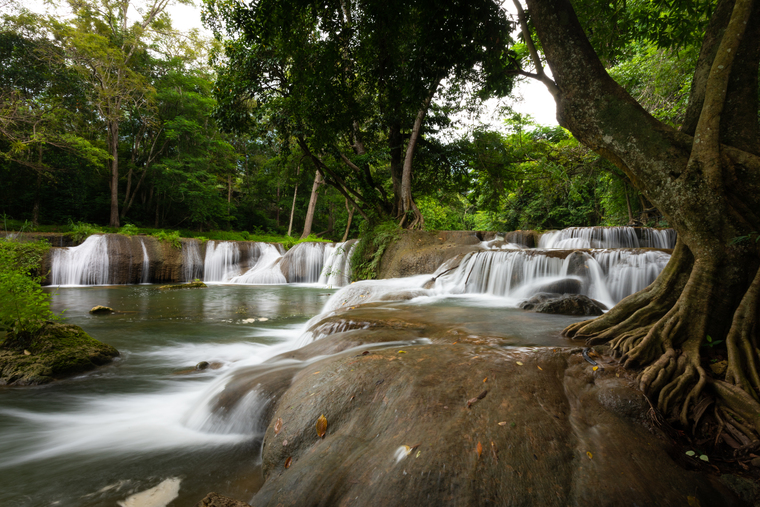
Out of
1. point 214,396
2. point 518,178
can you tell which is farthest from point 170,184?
point 214,396

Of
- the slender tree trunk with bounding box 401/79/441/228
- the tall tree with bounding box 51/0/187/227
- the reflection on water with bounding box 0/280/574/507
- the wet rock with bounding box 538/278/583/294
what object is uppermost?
the tall tree with bounding box 51/0/187/227

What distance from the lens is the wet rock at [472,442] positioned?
1565 millimetres

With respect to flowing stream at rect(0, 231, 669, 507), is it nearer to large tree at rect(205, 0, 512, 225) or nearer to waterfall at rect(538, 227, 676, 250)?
waterfall at rect(538, 227, 676, 250)

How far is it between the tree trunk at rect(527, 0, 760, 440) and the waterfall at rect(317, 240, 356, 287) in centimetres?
1065

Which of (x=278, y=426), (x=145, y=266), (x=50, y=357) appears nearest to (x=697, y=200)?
(x=278, y=426)

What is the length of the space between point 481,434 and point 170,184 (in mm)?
26061

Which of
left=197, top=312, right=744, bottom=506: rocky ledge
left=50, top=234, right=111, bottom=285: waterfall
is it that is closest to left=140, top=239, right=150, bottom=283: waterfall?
left=50, top=234, right=111, bottom=285: waterfall

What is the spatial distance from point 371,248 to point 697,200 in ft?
32.9

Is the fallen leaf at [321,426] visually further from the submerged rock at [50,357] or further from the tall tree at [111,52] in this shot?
the tall tree at [111,52]

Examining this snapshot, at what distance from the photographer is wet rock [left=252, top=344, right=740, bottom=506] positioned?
1.57 meters

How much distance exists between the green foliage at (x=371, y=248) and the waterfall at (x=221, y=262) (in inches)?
330

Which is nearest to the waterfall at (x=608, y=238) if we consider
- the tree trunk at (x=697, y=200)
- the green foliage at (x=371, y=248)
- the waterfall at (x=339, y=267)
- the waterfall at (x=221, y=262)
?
the green foliage at (x=371, y=248)

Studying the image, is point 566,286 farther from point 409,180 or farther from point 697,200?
point 409,180

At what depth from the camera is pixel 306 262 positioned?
55.2 feet
